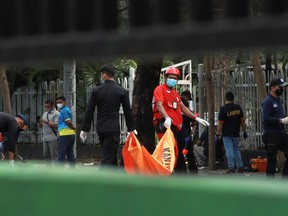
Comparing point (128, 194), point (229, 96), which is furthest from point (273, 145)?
point (128, 194)

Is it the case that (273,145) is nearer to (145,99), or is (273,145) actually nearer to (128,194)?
(145,99)

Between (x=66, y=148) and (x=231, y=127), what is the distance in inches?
125

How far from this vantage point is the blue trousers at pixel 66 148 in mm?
14648

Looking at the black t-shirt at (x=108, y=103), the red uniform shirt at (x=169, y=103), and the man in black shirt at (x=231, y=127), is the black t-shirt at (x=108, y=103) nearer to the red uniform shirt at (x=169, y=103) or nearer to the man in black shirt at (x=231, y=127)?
the red uniform shirt at (x=169, y=103)

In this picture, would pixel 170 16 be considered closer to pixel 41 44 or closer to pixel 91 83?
Result: pixel 41 44

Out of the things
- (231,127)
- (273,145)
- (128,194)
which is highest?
(128,194)

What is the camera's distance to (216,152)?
51.8 feet

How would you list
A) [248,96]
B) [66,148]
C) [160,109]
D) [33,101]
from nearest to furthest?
[160,109] → [66,148] → [248,96] → [33,101]

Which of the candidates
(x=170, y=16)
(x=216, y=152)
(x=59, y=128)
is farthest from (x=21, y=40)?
(x=216, y=152)

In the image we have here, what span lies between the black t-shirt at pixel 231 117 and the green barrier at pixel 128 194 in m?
11.1

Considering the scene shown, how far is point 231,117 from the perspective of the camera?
14164mm

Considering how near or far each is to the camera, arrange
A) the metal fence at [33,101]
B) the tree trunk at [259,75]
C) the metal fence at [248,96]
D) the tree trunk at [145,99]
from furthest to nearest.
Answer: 1. the metal fence at [33,101]
2. the metal fence at [248,96]
3. the tree trunk at [259,75]
4. the tree trunk at [145,99]

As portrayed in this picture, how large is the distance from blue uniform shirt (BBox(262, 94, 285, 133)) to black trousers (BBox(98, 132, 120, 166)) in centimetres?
216

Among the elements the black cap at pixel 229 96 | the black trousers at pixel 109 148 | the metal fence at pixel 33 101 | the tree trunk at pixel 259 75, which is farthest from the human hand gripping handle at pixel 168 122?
the metal fence at pixel 33 101
